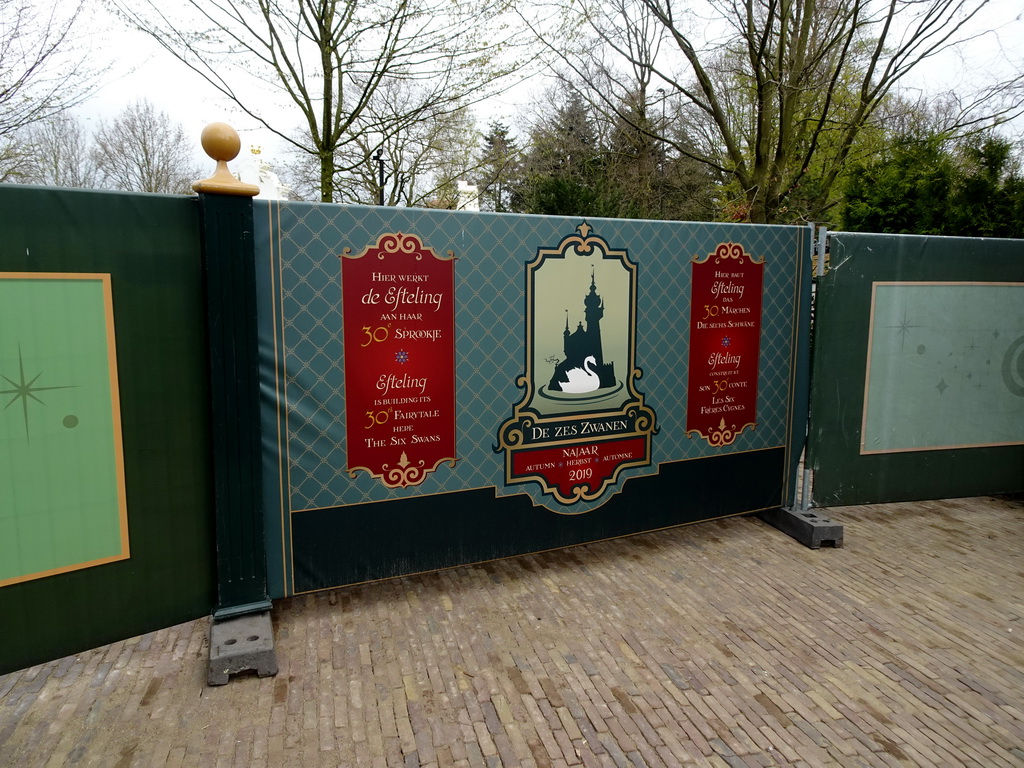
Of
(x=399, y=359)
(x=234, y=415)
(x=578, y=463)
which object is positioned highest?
(x=399, y=359)

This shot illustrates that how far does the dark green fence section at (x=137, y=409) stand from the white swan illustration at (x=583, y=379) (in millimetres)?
2292

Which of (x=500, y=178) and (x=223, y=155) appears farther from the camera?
(x=500, y=178)

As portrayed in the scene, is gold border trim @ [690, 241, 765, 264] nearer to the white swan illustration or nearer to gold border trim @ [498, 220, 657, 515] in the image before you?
gold border trim @ [498, 220, 657, 515]

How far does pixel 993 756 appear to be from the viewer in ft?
9.32

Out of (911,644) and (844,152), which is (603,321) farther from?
(844,152)

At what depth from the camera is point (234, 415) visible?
3566mm

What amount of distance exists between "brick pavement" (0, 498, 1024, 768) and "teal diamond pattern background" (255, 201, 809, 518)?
0.77m

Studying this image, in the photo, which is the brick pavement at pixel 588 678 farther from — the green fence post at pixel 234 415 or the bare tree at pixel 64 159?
the bare tree at pixel 64 159

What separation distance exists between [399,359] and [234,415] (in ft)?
3.25

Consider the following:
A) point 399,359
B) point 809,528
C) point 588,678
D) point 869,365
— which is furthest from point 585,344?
point 869,365

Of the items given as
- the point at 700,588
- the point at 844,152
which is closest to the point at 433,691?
the point at 700,588

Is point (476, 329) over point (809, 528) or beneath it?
over

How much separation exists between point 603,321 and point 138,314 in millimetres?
2845

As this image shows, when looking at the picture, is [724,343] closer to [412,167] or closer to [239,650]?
[239,650]
